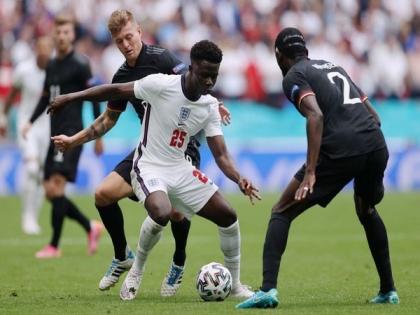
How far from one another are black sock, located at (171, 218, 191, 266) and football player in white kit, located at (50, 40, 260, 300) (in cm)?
41

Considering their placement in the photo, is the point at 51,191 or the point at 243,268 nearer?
the point at 243,268

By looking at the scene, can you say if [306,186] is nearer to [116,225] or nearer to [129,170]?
[129,170]

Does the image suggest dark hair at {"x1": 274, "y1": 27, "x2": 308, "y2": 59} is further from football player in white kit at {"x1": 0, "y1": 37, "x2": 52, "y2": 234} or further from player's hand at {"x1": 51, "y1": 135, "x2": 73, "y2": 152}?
football player in white kit at {"x1": 0, "y1": 37, "x2": 52, "y2": 234}

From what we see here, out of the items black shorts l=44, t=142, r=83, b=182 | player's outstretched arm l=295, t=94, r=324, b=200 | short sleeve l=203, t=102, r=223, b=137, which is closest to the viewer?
player's outstretched arm l=295, t=94, r=324, b=200

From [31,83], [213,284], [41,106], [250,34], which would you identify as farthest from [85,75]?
[250,34]

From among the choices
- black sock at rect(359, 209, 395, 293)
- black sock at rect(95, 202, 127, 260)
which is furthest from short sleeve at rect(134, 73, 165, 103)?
black sock at rect(359, 209, 395, 293)

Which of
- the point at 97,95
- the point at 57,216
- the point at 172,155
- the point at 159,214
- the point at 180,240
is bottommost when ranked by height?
the point at 57,216

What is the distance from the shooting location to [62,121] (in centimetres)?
1383

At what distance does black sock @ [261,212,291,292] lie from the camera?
28.2 feet

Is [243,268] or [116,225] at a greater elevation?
[116,225]

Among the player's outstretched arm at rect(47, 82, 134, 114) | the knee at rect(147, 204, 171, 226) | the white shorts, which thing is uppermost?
the player's outstretched arm at rect(47, 82, 134, 114)

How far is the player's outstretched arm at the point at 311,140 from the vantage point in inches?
329

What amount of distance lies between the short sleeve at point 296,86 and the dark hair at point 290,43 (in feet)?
0.63

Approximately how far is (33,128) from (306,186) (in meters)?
8.87
